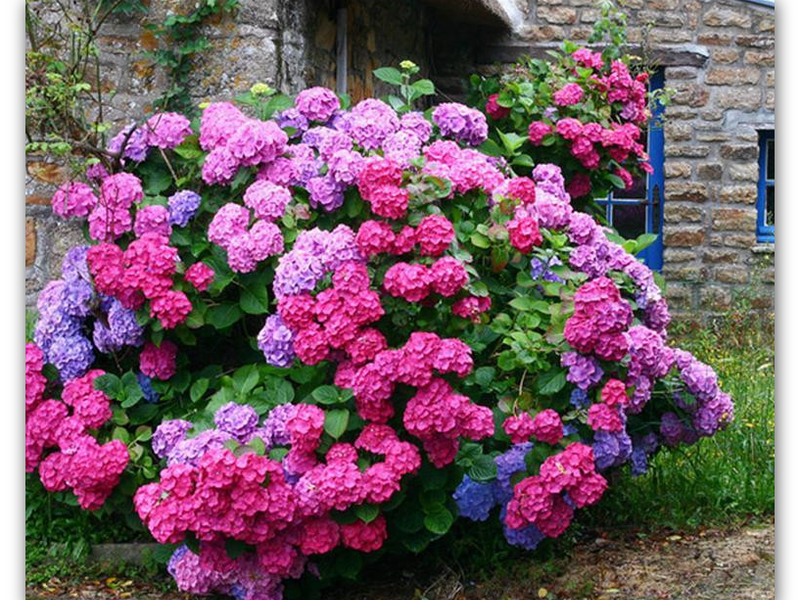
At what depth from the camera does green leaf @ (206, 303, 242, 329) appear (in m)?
3.95

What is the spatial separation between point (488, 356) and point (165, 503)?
1.26 m

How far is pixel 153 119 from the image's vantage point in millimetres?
4508

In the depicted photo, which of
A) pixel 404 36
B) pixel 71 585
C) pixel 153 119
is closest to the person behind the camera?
pixel 71 585

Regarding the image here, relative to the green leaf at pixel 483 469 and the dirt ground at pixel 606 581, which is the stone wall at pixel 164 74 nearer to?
the dirt ground at pixel 606 581

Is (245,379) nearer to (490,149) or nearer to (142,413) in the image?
(142,413)

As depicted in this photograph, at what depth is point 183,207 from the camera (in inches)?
162

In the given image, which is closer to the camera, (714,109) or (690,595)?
(690,595)

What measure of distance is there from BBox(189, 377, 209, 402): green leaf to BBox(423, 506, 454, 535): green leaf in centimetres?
97

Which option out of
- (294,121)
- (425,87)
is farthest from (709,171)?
(294,121)

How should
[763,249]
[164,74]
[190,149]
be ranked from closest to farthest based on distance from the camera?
1. [190,149]
2. [164,74]
3. [763,249]

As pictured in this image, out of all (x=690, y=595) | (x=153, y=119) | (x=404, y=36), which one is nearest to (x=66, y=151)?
(x=153, y=119)

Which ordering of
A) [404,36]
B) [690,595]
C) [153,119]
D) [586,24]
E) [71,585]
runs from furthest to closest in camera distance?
[586,24], [404,36], [153,119], [71,585], [690,595]

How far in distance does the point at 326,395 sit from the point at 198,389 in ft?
2.20
